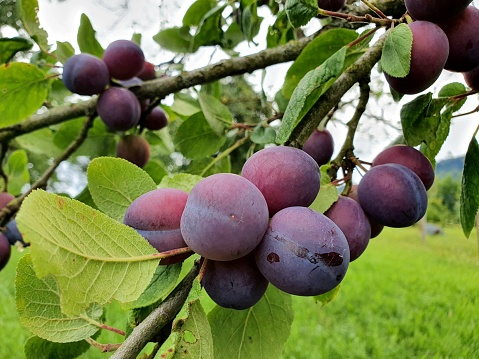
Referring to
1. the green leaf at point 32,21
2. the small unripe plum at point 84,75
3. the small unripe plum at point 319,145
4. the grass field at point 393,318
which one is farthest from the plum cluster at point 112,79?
the grass field at point 393,318

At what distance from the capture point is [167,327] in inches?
19.0

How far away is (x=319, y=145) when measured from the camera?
88cm

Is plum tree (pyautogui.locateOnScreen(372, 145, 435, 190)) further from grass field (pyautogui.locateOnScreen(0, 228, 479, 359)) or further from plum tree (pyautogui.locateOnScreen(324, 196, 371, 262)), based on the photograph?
grass field (pyautogui.locateOnScreen(0, 228, 479, 359))

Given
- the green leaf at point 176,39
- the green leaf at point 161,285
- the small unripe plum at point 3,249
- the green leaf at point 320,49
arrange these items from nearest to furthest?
the green leaf at point 161,285 → the green leaf at point 320,49 → the small unripe plum at point 3,249 → the green leaf at point 176,39

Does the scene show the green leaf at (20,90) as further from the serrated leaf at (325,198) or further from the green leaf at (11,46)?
the serrated leaf at (325,198)

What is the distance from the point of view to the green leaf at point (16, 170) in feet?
5.45

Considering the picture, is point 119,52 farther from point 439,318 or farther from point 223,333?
point 439,318

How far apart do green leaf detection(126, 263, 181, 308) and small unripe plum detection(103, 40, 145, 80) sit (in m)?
0.77

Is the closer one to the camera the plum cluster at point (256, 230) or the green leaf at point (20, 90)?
the plum cluster at point (256, 230)

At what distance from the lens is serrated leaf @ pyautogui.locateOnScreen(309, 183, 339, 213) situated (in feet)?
1.90

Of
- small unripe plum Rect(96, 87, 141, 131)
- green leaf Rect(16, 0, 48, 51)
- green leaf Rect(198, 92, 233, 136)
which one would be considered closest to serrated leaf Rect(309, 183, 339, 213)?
green leaf Rect(198, 92, 233, 136)

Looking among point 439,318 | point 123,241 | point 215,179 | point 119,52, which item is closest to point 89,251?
point 123,241

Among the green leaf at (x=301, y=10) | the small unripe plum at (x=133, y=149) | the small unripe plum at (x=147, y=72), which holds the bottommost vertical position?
the small unripe plum at (x=133, y=149)

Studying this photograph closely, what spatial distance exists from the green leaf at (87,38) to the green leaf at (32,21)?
102 millimetres
